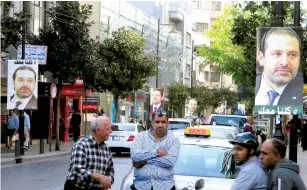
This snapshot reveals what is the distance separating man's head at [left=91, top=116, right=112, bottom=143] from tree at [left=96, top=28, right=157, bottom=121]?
1429 inches

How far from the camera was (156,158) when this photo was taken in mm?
8805

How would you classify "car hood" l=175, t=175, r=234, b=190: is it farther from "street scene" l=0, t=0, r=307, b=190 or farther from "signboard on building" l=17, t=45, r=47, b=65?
"signboard on building" l=17, t=45, r=47, b=65

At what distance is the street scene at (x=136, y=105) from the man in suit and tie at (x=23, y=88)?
0.04 m

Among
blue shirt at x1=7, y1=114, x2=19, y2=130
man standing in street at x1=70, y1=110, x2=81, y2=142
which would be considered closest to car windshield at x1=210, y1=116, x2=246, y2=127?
man standing in street at x1=70, y1=110, x2=81, y2=142

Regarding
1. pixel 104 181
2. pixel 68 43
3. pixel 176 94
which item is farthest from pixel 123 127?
pixel 176 94

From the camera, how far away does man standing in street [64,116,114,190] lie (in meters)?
7.86

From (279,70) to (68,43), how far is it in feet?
70.0

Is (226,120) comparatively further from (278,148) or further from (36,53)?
(278,148)

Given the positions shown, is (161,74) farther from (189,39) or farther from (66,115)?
(66,115)

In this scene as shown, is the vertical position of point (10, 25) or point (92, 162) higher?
point (10, 25)

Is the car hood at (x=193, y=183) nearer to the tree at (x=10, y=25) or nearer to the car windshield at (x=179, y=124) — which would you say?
the tree at (x=10, y=25)

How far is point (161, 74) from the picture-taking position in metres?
74.8

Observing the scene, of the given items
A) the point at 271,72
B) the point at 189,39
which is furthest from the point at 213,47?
the point at 189,39

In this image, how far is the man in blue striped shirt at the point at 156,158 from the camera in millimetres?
8781
